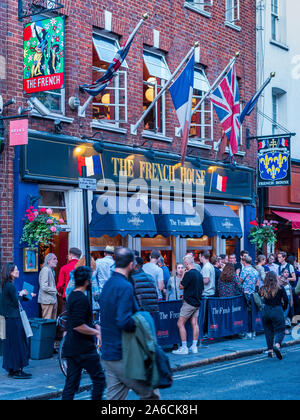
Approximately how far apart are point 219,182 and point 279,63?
5.61 metres

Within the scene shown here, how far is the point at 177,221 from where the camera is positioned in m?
16.7

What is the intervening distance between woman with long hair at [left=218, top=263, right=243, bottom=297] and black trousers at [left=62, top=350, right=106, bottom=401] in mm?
7733

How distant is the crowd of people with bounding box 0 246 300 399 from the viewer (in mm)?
6449

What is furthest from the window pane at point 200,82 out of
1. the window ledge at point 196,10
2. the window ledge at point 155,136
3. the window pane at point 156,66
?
the window ledge at point 155,136

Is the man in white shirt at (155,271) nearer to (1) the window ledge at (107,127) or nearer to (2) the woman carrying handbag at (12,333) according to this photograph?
(2) the woman carrying handbag at (12,333)

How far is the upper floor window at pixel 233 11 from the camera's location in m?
20.5

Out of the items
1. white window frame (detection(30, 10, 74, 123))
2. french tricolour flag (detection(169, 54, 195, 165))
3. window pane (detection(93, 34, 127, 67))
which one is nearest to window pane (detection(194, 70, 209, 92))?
french tricolour flag (detection(169, 54, 195, 165))


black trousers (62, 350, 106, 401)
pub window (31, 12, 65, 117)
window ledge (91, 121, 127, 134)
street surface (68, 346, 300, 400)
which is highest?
pub window (31, 12, 65, 117)

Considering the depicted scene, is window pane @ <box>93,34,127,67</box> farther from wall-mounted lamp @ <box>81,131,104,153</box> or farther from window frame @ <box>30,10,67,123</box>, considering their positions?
wall-mounted lamp @ <box>81,131,104,153</box>

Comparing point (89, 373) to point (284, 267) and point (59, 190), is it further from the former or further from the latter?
point (284, 267)

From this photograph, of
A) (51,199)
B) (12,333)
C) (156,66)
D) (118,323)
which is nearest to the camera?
(118,323)

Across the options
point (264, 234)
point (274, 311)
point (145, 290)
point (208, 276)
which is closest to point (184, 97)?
point (208, 276)

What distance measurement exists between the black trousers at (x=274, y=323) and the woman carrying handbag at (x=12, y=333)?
4.71 metres
